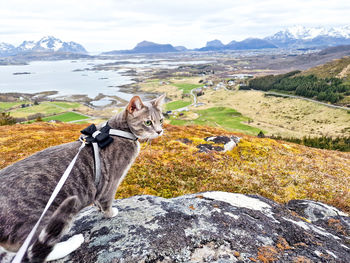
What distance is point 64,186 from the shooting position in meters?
4.47

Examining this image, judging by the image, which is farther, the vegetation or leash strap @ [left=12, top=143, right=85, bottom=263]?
the vegetation

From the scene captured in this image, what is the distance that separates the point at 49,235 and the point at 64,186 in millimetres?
1066

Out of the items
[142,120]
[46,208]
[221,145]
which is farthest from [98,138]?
[221,145]

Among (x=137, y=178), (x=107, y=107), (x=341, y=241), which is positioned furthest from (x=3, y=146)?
(x=107, y=107)

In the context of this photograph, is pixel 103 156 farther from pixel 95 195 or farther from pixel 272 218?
pixel 272 218

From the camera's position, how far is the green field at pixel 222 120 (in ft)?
327

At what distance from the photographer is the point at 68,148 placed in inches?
205

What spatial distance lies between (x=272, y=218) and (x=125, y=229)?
4.89 meters

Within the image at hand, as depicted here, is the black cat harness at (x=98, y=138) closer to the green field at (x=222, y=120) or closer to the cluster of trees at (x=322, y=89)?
the green field at (x=222, y=120)

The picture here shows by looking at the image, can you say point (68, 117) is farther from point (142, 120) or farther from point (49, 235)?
point (49, 235)

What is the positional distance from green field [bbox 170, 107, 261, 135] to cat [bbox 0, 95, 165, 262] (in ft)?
297

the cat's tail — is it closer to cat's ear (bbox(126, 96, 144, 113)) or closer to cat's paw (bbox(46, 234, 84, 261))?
cat's paw (bbox(46, 234, 84, 261))

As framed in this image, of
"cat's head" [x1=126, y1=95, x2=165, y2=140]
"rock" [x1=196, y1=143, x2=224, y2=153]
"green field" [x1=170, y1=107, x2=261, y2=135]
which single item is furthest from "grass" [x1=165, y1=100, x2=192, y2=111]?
"cat's head" [x1=126, y1=95, x2=165, y2=140]

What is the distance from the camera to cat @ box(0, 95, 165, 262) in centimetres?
365
